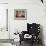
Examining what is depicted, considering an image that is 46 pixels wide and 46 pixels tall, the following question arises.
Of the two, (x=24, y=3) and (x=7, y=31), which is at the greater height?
(x=24, y=3)

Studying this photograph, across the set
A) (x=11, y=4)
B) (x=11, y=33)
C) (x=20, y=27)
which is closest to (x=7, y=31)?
(x=11, y=33)

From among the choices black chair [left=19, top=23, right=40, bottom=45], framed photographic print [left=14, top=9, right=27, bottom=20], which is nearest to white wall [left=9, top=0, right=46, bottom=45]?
framed photographic print [left=14, top=9, right=27, bottom=20]

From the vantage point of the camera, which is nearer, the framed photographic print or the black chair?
the black chair

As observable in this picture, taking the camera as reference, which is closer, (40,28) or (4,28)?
(40,28)

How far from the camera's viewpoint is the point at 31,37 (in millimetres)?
5023

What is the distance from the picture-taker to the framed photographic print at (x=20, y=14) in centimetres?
607

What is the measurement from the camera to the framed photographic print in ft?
19.9

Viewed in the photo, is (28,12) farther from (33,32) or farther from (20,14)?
(33,32)

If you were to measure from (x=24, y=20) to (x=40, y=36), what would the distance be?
1107 mm

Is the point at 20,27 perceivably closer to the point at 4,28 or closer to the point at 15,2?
the point at 4,28

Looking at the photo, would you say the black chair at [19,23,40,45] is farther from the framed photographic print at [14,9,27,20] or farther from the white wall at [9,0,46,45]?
the framed photographic print at [14,9,27,20]

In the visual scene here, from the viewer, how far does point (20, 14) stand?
6.10 metres

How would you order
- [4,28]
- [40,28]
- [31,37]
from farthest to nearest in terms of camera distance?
1. [4,28]
2. [40,28]
3. [31,37]

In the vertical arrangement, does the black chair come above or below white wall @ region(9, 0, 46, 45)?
below
